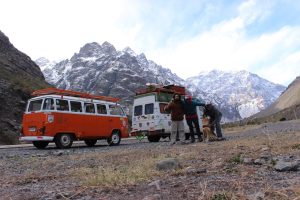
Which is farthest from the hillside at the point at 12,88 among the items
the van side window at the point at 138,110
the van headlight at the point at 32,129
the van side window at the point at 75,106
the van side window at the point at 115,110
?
the van side window at the point at 75,106

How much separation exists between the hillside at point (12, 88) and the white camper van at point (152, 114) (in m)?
16.7

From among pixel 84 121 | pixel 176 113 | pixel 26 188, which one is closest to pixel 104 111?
pixel 84 121

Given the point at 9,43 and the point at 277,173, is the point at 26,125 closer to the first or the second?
the point at 277,173

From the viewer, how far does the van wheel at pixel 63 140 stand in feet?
63.7

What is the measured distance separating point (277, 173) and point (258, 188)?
52.3 inches

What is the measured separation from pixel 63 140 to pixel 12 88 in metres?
33.8

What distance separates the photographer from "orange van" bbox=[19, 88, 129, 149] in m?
19.0

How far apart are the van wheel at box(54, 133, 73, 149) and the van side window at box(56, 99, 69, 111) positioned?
3.84 feet

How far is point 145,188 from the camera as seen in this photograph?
5.65 m

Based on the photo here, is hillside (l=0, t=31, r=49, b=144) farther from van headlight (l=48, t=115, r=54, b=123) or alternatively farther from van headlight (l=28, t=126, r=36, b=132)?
van headlight (l=48, t=115, r=54, b=123)

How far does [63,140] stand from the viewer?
19.6m

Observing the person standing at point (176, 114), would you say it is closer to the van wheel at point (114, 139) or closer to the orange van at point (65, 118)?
the orange van at point (65, 118)

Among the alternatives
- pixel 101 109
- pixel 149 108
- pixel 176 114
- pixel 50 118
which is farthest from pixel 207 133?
pixel 149 108

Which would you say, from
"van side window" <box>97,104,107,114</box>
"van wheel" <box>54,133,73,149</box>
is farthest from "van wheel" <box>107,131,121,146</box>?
"van wheel" <box>54,133,73,149</box>
